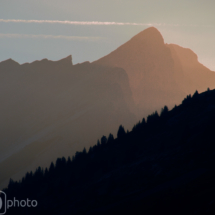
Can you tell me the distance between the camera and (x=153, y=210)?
Result: 40.8 m

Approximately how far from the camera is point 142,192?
173 feet

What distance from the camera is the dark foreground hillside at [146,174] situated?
4247 cm

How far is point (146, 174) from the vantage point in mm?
64625

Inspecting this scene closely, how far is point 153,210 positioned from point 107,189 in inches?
1086

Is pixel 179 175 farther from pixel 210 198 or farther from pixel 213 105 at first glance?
pixel 213 105

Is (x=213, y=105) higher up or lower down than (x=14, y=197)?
higher up

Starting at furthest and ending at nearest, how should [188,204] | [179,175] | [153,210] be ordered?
[179,175], [153,210], [188,204]

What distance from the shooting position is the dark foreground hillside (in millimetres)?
42469

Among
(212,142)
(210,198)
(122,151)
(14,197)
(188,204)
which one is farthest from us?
(14,197)

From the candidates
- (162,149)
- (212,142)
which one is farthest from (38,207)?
(212,142)

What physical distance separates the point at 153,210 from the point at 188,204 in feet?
22.4

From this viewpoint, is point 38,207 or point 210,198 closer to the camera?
point 210,198

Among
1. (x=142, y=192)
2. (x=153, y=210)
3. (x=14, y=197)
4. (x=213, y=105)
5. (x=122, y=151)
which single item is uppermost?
(x=213, y=105)

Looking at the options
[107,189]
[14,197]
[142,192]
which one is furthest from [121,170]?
[14,197]
